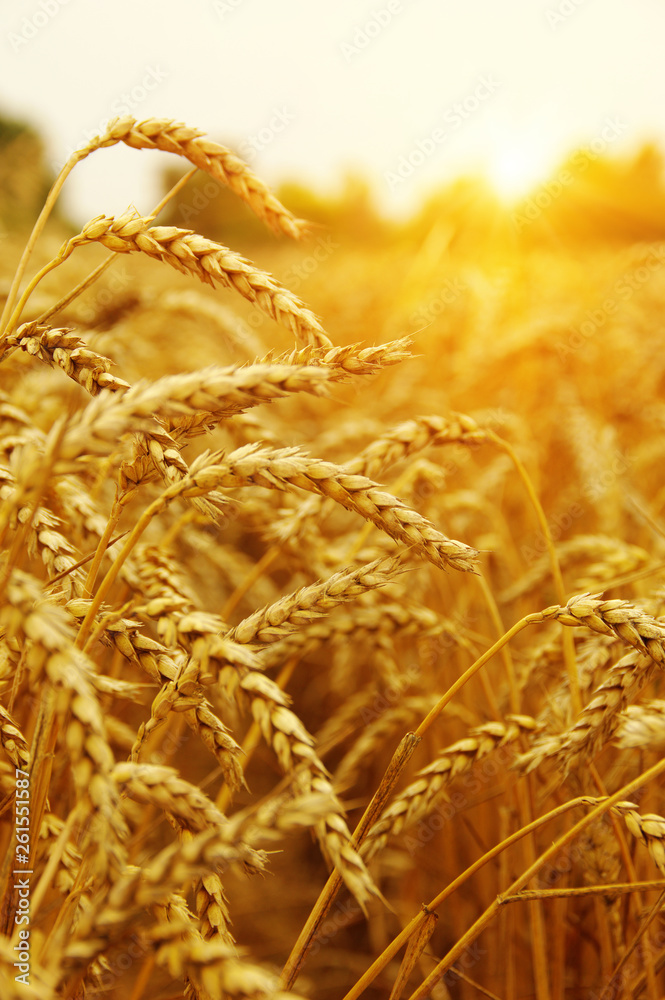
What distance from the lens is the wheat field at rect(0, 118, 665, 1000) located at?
0.60 m

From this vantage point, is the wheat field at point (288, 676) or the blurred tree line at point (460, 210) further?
the blurred tree line at point (460, 210)

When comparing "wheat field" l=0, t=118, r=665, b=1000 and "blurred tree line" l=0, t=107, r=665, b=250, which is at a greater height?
"blurred tree line" l=0, t=107, r=665, b=250

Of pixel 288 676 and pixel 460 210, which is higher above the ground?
pixel 460 210

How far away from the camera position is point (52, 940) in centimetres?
64

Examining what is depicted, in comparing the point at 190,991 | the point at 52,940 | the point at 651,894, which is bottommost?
the point at 651,894

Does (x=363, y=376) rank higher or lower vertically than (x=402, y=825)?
higher

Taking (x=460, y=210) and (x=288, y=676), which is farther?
(x=460, y=210)

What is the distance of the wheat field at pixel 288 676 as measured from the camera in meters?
0.60

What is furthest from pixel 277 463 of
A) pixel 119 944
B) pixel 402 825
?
pixel 402 825

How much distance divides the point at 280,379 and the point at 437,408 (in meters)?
2.60

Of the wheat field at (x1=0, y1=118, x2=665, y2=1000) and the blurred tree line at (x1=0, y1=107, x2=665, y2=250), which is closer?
the wheat field at (x1=0, y1=118, x2=665, y2=1000)

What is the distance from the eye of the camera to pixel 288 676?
1.30 m

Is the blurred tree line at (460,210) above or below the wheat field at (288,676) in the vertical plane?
above

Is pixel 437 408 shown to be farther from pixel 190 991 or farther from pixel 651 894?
pixel 190 991
